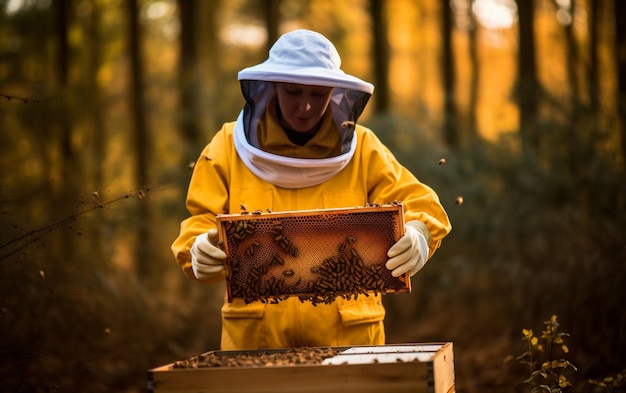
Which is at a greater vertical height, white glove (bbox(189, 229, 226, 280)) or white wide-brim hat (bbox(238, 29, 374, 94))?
white wide-brim hat (bbox(238, 29, 374, 94))

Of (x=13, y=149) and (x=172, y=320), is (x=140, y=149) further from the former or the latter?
(x=172, y=320)

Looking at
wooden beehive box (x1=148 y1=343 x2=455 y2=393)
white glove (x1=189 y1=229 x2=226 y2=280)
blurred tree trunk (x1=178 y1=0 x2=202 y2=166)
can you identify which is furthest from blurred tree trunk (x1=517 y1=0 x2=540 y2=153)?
wooden beehive box (x1=148 y1=343 x2=455 y2=393)

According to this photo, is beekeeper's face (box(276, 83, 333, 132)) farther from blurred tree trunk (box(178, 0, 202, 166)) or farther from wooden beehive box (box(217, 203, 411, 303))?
blurred tree trunk (box(178, 0, 202, 166))

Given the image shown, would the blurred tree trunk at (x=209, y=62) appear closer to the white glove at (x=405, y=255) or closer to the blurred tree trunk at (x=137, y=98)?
the blurred tree trunk at (x=137, y=98)

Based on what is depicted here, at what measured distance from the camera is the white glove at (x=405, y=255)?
10.7 feet

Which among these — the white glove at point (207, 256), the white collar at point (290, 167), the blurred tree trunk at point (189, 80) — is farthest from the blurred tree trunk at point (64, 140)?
the white glove at point (207, 256)

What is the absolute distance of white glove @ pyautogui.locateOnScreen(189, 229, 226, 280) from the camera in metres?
3.29

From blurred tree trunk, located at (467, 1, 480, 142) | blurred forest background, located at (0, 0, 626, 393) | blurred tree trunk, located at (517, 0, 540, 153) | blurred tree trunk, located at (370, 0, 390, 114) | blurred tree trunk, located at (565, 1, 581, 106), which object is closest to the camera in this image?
blurred forest background, located at (0, 0, 626, 393)

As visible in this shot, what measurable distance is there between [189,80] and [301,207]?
10.3 metres

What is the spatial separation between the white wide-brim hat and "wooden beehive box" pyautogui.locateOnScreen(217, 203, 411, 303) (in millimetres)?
652

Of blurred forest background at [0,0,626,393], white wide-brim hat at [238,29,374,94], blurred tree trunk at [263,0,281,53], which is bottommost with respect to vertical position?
blurred forest background at [0,0,626,393]

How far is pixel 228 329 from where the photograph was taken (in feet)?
12.1

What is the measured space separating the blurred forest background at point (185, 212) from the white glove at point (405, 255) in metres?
0.45

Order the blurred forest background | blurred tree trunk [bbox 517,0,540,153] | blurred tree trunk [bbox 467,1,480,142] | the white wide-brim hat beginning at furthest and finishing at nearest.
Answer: blurred tree trunk [bbox 467,1,480,142] < blurred tree trunk [bbox 517,0,540,153] < the blurred forest background < the white wide-brim hat
